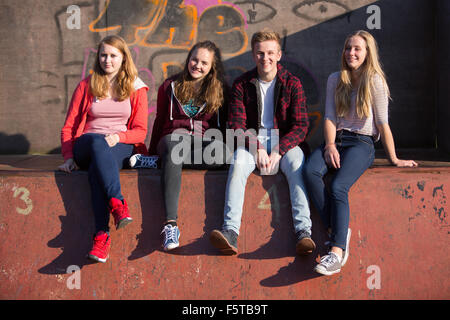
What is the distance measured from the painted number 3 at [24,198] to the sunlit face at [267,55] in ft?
6.84

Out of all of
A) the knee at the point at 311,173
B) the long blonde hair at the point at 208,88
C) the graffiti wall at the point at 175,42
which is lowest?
the knee at the point at 311,173

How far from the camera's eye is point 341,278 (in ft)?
8.66

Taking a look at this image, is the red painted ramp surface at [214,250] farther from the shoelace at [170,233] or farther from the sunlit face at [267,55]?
the sunlit face at [267,55]

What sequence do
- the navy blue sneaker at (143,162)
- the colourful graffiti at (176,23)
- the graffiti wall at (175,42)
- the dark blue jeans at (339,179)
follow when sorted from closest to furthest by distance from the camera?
the dark blue jeans at (339,179)
the navy blue sneaker at (143,162)
the graffiti wall at (175,42)
the colourful graffiti at (176,23)

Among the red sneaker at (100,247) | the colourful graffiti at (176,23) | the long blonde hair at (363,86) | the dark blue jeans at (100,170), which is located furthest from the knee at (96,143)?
the colourful graffiti at (176,23)

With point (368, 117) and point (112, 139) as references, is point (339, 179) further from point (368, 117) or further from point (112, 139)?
point (112, 139)

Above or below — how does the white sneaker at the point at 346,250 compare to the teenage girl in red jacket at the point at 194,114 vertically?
below

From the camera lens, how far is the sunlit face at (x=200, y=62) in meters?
3.07

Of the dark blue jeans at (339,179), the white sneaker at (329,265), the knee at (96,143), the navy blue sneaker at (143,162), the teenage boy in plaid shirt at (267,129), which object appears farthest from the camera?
the navy blue sneaker at (143,162)

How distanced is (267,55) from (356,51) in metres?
0.69

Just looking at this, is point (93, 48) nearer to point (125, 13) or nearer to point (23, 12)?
point (125, 13)

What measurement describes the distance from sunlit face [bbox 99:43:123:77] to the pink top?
26 cm

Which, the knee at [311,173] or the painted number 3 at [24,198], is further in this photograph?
the painted number 3 at [24,198]

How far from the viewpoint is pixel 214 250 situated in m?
2.72
